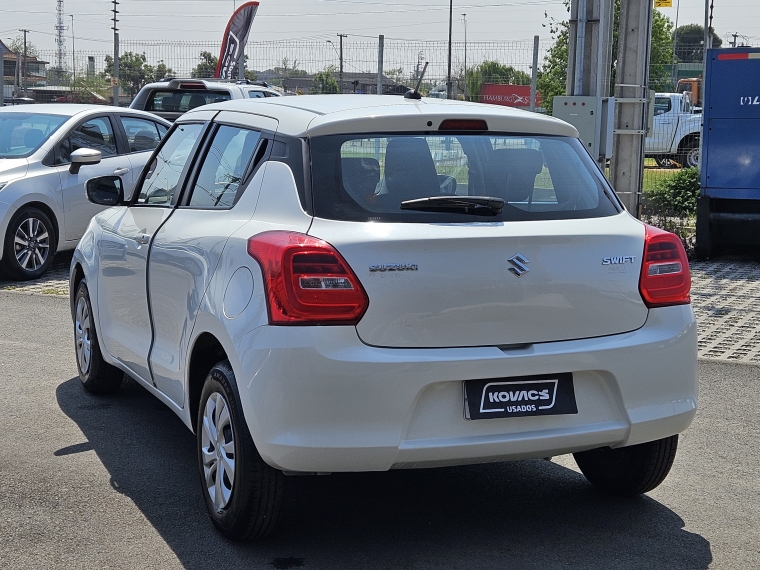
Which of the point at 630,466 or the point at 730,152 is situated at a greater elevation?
the point at 730,152

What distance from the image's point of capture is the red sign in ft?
83.5

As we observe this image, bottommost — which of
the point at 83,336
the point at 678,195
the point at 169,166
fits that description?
the point at 83,336

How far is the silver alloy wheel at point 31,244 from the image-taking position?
1085cm

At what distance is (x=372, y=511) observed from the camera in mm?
4473

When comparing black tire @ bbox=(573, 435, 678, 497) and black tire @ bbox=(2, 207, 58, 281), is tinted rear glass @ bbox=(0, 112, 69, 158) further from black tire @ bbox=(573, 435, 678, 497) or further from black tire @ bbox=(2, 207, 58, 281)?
black tire @ bbox=(573, 435, 678, 497)

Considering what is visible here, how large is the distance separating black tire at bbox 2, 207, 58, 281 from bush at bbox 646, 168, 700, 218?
26.8 ft

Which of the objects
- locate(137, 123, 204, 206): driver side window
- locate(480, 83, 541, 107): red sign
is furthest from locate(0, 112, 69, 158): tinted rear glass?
locate(480, 83, 541, 107): red sign

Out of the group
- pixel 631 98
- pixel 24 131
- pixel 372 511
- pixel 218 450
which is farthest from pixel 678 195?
pixel 218 450

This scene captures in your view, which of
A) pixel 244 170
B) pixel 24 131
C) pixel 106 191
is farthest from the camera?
pixel 24 131

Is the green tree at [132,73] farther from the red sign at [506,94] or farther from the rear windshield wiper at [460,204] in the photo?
the rear windshield wiper at [460,204]

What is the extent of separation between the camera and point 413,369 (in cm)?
365

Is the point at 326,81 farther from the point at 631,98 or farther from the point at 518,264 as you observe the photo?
the point at 518,264

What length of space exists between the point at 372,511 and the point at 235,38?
933 inches

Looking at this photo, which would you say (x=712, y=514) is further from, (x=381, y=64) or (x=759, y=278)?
(x=381, y=64)
